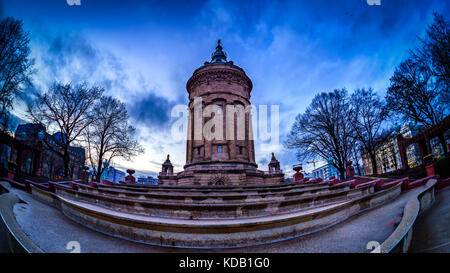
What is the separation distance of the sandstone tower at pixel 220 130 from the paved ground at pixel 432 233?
14729mm

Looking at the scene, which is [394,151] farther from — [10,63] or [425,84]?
[10,63]

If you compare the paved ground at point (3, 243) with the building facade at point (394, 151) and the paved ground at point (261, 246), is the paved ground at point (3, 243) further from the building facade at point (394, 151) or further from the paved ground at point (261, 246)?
the building facade at point (394, 151)

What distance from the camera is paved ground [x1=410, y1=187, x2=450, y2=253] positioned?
2.83 metres

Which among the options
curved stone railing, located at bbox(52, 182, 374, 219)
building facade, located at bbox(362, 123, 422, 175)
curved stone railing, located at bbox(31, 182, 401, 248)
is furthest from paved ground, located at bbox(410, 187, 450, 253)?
building facade, located at bbox(362, 123, 422, 175)

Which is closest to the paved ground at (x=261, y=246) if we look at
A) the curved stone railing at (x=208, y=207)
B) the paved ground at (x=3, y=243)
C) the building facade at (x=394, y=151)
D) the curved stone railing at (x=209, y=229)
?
the curved stone railing at (x=209, y=229)

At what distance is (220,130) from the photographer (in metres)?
22.0

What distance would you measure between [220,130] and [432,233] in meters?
19.4

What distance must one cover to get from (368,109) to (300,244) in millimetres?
23383

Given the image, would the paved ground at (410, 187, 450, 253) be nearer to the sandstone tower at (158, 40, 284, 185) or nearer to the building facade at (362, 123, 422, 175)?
the sandstone tower at (158, 40, 284, 185)

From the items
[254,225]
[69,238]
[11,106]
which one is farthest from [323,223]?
[11,106]

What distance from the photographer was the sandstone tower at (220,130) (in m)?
20.1
